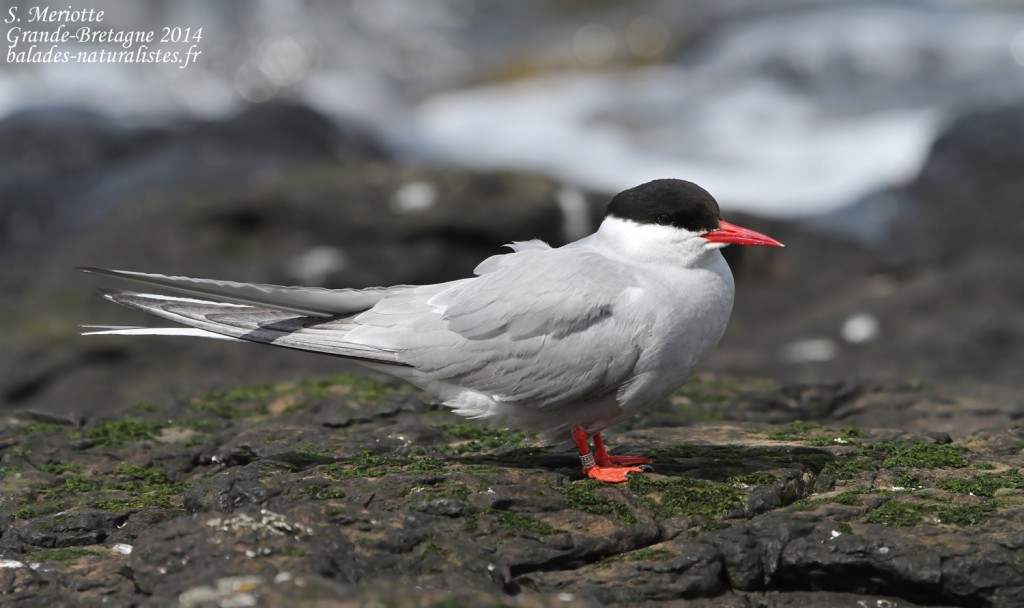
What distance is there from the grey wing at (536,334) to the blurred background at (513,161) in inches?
105

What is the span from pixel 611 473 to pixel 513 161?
554 inches

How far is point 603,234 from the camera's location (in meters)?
5.14

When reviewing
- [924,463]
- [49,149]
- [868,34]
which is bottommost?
[924,463]

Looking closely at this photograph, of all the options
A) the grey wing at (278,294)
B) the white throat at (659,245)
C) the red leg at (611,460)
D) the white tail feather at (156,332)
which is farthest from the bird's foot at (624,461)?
the white tail feather at (156,332)

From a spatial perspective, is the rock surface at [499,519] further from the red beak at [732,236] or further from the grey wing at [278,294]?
the red beak at [732,236]

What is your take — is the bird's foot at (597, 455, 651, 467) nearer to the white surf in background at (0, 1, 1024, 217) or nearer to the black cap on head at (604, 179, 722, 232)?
the black cap on head at (604, 179, 722, 232)

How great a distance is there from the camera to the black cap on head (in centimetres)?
486

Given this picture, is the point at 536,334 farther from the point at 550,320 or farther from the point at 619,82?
the point at 619,82

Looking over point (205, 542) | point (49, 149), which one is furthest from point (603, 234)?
point (49, 149)

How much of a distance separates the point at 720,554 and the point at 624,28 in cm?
2193

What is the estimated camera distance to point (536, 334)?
4.71 meters

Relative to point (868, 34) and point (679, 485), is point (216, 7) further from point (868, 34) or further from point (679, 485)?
point (679, 485)

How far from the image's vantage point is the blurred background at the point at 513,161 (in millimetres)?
9719

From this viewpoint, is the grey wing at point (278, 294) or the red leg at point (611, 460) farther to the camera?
the red leg at point (611, 460)
